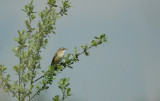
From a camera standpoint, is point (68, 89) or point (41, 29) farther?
point (41, 29)

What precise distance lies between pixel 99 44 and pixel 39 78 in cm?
160

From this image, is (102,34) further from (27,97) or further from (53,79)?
(27,97)

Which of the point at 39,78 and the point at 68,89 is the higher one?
the point at 39,78

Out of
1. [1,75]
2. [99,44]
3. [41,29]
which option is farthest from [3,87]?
[99,44]

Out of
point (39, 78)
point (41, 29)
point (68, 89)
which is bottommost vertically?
point (68, 89)

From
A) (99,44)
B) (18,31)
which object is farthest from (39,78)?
(99,44)

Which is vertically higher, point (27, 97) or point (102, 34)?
point (102, 34)

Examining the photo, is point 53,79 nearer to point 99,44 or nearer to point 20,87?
point 20,87

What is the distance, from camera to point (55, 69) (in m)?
7.29

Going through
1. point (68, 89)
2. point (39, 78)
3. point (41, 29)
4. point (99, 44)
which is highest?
point (41, 29)

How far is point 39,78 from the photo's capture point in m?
6.84

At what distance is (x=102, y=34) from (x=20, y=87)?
7.26 feet

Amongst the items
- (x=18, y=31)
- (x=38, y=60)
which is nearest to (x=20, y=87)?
(x=38, y=60)

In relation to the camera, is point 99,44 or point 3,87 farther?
point 99,44
